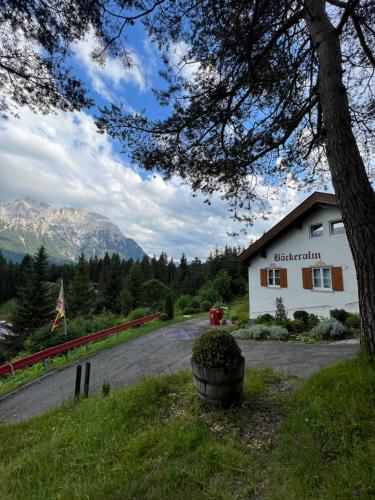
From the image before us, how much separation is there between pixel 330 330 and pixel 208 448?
26.7 feet

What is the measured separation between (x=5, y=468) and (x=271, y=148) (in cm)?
627

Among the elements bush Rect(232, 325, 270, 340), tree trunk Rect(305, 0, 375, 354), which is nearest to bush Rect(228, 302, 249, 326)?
bush Rect(232, 325, 270, 340)

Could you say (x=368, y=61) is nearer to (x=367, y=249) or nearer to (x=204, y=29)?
(x=204, y=29)

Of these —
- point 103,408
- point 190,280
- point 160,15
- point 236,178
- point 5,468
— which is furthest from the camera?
point 190,280

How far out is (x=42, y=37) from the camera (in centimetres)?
345

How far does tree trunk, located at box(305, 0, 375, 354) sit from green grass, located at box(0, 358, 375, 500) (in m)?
0.90

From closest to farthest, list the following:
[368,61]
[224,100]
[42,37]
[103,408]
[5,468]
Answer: [5,468], [42,37], [103,408], [368,61], [224,100]

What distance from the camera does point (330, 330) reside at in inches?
361

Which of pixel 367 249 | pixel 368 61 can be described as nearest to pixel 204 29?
pixel 368 61

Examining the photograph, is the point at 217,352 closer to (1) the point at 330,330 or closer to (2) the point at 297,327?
(1) the point at 330,330

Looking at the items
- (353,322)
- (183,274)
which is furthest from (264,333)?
→ (183,274)

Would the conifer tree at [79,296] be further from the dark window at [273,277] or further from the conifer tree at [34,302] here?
the dark window at [273,277]

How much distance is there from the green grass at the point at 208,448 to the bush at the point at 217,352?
57 centimetres

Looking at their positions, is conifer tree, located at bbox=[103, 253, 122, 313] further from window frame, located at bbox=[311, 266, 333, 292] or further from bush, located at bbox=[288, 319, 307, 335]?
bush, located at bbox=[288, 319, 307, 335]
